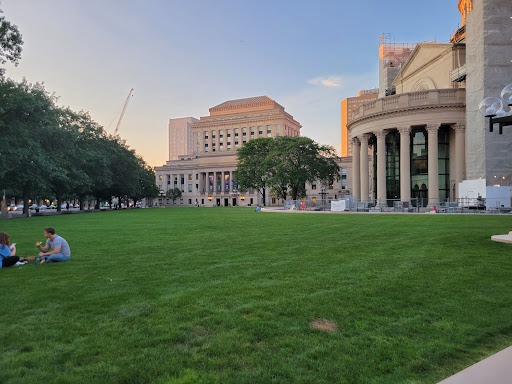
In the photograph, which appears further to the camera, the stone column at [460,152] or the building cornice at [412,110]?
the stone column at [460,152]

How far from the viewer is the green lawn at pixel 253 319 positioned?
3732mm

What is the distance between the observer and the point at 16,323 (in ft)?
16.8

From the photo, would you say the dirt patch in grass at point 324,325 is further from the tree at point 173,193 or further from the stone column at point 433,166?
the tree at point 173,193

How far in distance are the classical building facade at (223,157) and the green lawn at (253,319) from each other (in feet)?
352

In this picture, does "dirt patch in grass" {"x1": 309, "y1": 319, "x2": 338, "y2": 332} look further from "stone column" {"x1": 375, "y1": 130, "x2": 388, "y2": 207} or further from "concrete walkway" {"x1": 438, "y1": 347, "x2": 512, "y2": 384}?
"stone column" {"x1": 375, "y1": 130, "x2": 388, "y2": 207}

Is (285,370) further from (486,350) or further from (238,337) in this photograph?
(486,350)

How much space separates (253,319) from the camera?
16.7ft

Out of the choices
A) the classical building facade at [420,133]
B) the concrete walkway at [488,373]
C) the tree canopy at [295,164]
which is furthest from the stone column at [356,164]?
the concrete walkway at [488,373]

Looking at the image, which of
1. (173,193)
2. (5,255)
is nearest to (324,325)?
(5,255)

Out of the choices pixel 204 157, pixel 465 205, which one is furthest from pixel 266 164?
pixel 204 157

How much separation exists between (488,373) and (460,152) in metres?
48.2

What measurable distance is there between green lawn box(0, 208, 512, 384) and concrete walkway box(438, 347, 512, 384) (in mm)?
179

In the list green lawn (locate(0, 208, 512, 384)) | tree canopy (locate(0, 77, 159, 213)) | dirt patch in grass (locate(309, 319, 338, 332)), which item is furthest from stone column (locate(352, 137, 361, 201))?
dirt patch in grass (locate(309, 319, 338, 332))

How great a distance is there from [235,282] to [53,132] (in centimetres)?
4466
